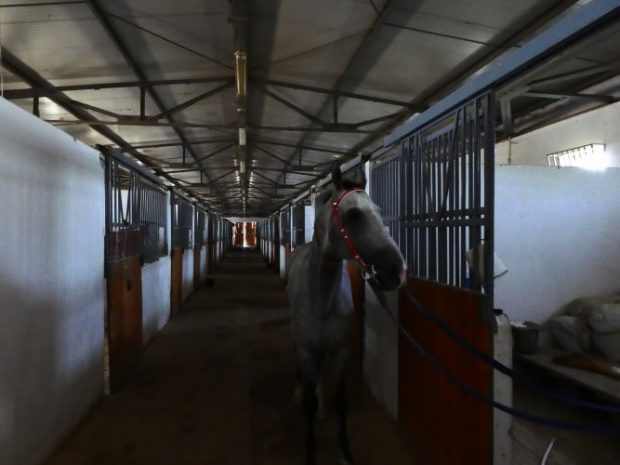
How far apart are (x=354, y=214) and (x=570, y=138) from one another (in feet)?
13.4

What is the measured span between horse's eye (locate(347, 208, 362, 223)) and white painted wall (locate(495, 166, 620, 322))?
2589 mm

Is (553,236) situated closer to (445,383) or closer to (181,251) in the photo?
(445,383)

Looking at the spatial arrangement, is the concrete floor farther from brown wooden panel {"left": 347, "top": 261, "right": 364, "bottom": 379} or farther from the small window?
the small window

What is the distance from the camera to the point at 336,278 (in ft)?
7.44

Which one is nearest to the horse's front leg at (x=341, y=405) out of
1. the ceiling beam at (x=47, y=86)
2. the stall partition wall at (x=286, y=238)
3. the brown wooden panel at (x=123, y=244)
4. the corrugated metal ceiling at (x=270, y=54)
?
the corrugated metal ceiling at (x=270, y=54)

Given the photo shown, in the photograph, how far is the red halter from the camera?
5.61ft

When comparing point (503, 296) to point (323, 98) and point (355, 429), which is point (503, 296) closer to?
point (355, 429)

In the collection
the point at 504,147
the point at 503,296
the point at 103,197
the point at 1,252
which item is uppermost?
the point at 504,147

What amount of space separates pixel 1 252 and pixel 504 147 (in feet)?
18.4

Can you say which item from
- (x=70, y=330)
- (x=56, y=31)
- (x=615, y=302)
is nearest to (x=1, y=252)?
(x=70, y=330)

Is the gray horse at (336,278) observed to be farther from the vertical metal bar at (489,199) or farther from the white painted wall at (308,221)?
the white painted wall at (308,221)

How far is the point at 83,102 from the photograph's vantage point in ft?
16.5

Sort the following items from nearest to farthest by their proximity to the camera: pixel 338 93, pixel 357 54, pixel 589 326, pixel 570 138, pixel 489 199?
pixel 489 199, pixel 589 326, pixel 357 54, pixel 570 138, pixel 338 93

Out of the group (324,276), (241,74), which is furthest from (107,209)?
(324,276)
